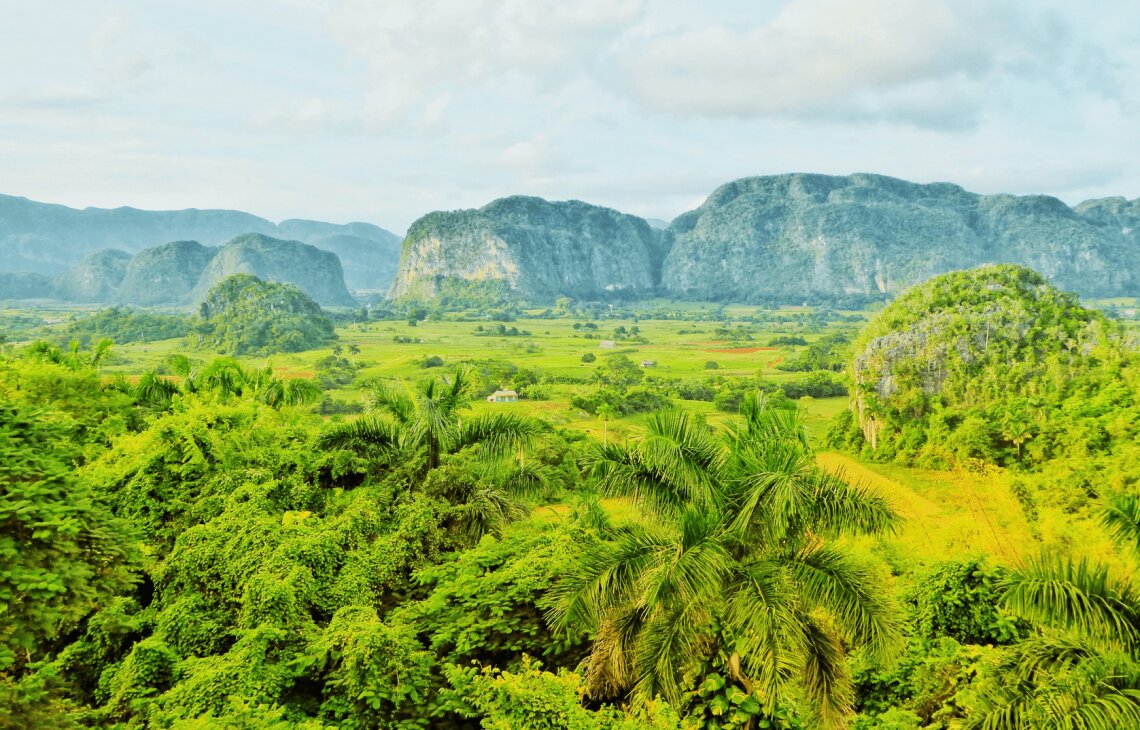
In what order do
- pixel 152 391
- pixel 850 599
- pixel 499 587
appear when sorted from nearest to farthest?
pixel 850 599 < pixel 499 587 < pixel 152 391

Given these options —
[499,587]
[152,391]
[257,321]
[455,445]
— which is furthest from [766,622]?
[257,321]

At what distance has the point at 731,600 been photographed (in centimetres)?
600

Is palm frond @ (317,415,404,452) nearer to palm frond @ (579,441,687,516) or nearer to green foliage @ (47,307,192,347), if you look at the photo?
palm frond @ (579,441,687,516)

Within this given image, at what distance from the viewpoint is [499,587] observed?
27.2ft

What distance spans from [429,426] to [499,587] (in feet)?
10.0

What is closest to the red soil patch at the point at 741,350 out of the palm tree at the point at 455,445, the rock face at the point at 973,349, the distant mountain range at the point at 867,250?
the rock face at the point at 973,349

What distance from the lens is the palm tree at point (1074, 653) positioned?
4926mm

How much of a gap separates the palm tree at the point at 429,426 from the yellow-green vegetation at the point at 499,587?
5 centimetres

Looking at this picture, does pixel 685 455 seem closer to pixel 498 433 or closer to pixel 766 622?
pixel 766 622

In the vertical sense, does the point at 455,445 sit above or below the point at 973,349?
above

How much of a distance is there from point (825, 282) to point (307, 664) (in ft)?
639

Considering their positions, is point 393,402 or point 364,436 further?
point 364,436

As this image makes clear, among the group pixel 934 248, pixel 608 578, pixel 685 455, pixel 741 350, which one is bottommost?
pixel 741 350

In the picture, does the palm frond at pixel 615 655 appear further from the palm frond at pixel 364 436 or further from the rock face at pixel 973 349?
the rock face at pixel 973 349
